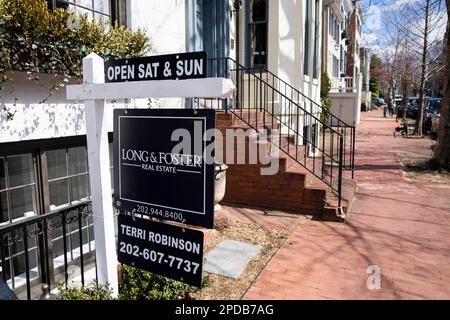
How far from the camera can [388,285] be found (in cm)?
377

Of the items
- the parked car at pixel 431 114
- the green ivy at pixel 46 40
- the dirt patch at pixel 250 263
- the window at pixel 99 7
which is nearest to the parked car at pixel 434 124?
the parked car at pixel 431 114

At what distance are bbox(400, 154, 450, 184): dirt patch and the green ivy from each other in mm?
7577

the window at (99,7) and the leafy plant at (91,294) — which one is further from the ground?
the window at (99,7)

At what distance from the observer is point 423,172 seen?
9312 millimetres

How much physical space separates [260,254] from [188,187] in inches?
95.4

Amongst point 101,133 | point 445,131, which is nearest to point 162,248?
point 101,133

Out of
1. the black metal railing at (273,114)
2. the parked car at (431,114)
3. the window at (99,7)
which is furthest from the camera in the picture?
the parked car at (431,114)

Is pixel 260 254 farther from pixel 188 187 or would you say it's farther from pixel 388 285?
pixel 188 187

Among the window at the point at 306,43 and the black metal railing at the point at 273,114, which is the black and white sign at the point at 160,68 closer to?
the black metal railing at the point at 273,114

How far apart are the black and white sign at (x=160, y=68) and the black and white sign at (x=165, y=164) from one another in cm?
22

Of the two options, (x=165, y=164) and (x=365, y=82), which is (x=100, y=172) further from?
(x=365, y=82)

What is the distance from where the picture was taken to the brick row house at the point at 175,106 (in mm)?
3492
